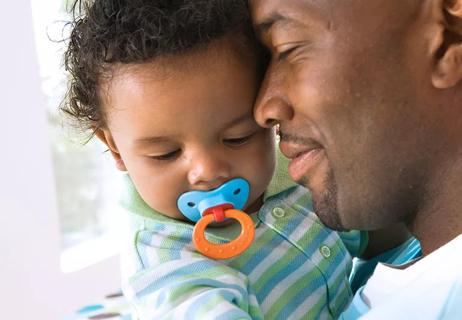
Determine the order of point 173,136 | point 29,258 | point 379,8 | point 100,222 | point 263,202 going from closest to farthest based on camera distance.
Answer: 1. point 379,8
2. point 173,136
3. point 263,202
4. point 29,258
5. point 100,222

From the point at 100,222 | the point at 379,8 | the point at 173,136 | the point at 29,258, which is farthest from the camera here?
the point at 100,222

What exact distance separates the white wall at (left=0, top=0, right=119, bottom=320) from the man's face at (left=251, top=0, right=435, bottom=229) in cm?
96

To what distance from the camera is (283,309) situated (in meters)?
1.11

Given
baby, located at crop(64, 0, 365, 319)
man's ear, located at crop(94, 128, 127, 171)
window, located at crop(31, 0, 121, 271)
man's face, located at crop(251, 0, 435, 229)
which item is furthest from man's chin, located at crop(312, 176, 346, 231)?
window, located at crop(31, 0, 121, 271)

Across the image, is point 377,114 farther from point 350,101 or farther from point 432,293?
point 432,293

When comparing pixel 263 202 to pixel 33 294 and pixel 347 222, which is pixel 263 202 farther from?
pixel 33 294

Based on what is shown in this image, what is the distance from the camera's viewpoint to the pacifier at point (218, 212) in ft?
3.45

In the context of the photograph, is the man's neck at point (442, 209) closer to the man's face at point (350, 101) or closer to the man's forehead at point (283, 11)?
the man's face at point (350, 101)

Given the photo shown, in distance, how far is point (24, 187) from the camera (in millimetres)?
1847

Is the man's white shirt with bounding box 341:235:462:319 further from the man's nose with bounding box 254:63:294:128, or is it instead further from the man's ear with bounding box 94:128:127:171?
the man's ear with bounding box 94:128:127:171

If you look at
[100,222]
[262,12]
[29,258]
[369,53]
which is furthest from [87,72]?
[100,222]

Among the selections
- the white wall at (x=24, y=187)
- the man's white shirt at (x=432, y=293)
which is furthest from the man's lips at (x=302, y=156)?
the white wall at (x=24, y=187)

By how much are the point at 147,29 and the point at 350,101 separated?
0.30 m

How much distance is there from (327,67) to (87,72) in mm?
371
